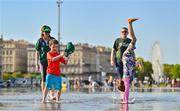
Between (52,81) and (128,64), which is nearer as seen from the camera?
(128,64)

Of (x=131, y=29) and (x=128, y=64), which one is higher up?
(x=131, y=29)

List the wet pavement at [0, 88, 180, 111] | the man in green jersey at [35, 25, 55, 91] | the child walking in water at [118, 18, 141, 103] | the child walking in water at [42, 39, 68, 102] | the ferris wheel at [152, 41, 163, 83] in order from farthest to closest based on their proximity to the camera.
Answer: the ferris wheel at [152, 41, 163, 83], the man in green jersey at [35, 25, 55, 91], the child walking in water at [42, 39, 68, 102], the child walking in water at [118, 18, 141, 103], the wet pavement at [0, 88, 180, 111]

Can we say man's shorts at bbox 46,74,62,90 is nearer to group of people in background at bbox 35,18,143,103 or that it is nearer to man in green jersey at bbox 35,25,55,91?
group of people in background at bbox 35,18,143,103

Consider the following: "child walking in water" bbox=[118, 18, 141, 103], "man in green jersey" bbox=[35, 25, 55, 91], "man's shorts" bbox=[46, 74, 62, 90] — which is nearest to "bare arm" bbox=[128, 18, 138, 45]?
"child walking in water" bbox=[118, 18, 141, 103]

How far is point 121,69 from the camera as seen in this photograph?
Answer: 49.0ft

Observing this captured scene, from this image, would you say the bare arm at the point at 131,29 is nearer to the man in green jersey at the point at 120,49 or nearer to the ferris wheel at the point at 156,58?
the man in green jersey at the point at 120,49

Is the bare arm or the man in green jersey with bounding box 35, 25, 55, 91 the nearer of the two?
the bare arm

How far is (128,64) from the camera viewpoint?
1375 centimetres

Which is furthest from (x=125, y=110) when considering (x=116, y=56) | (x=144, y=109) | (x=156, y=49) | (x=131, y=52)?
(x=156, y=49)

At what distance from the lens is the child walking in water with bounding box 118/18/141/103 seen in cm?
1368

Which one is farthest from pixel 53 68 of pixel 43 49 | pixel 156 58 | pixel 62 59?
pixel 156 58

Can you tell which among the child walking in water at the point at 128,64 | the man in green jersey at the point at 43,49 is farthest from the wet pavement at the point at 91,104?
the man in green jersey at the point at 43,49

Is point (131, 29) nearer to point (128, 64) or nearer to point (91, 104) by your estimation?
point (128, 64)

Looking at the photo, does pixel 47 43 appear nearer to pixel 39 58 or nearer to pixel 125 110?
pixel 39 58
